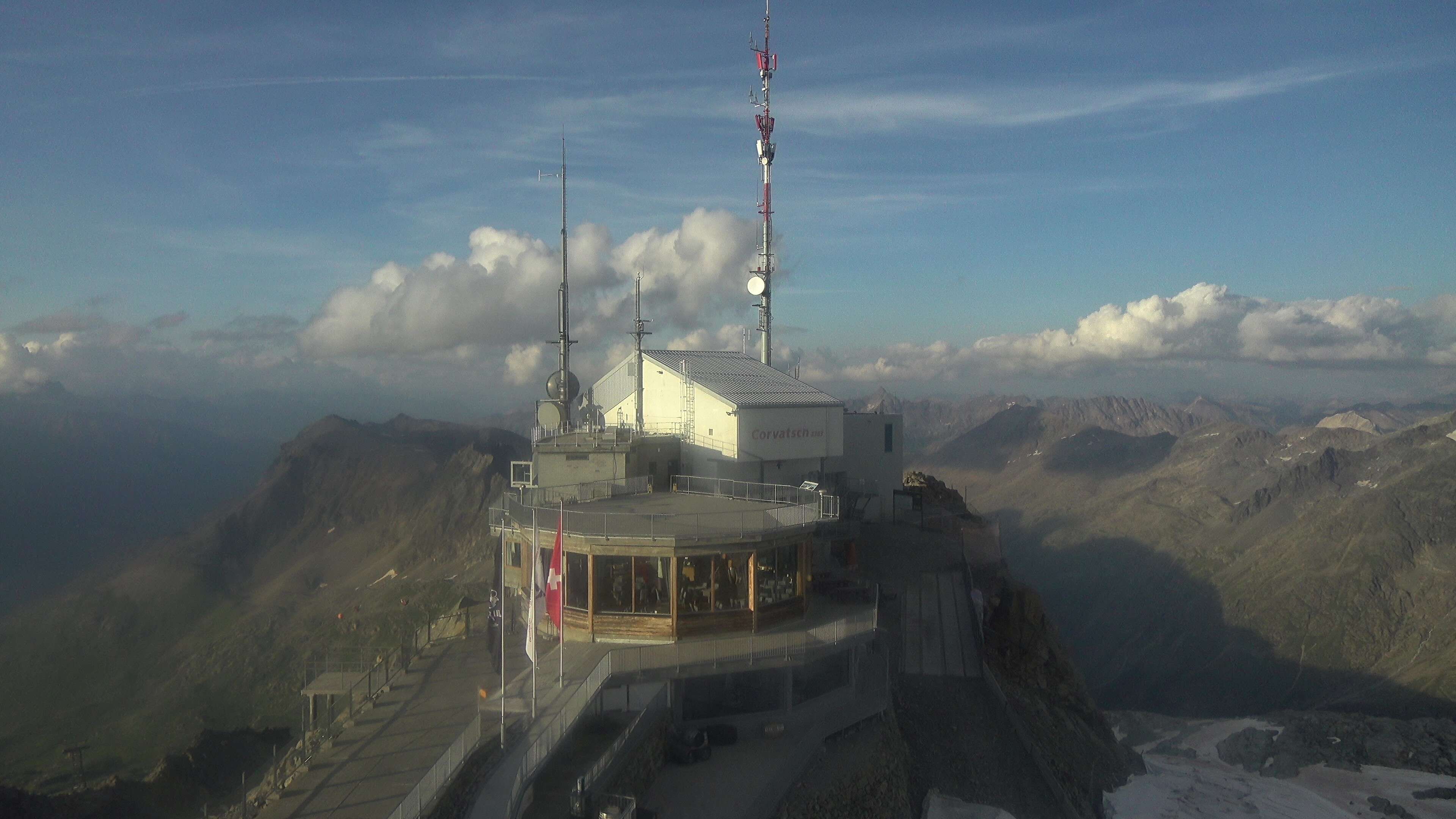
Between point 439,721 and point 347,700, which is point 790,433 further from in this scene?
point 439,721

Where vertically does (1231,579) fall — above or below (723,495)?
below

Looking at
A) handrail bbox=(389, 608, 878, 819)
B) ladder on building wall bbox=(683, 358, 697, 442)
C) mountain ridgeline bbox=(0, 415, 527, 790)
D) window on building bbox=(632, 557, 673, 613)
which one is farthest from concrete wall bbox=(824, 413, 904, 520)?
mountain ridgeline bbox=(0, 415, 527, 790)

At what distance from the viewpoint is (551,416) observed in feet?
125

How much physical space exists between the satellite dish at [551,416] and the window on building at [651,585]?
14.9m

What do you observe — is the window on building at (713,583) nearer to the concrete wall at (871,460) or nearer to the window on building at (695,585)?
the window on building at (695,585)

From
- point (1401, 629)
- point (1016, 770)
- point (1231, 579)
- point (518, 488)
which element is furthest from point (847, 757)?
point (1231, 579)

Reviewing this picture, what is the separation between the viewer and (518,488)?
37688 mm

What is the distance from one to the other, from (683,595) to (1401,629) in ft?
390

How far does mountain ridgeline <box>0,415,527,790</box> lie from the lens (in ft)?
193

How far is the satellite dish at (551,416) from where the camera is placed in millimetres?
38156

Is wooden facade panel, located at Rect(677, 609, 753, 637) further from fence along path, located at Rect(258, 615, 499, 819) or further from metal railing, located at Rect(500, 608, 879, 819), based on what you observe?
fence along path, located at Rect(258, 615, 499, 819)

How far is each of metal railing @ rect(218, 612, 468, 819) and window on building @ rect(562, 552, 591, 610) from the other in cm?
549

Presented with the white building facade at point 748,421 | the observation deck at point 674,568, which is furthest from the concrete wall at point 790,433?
the observation deck at point 674,568

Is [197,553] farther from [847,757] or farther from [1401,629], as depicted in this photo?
[1401,629]
